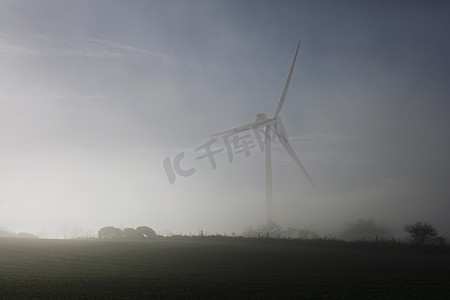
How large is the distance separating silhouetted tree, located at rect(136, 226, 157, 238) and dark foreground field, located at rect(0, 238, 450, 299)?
2145 centimetres

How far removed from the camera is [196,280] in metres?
36.1

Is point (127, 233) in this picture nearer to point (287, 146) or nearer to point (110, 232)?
point (110, 232)

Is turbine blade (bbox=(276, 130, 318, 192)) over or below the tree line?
over

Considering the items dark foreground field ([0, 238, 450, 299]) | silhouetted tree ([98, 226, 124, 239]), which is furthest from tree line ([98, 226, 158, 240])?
dark foreground field ([0, 238, 450, 299])

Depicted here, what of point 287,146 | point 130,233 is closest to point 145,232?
point 130,233

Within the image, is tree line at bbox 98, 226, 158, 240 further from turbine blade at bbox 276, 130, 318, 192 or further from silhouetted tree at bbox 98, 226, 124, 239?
turbine blade at bbox 276, 130, 318, 192

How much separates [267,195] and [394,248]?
22.8 m

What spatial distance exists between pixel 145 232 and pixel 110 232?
725 centimetres

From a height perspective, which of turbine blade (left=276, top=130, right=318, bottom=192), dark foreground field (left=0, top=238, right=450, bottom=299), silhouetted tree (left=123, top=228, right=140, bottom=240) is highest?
turbine blade (left=276, top=130, right=318, bottom=192)

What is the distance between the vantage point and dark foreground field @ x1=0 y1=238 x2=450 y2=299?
31469 mm

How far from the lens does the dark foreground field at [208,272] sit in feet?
103

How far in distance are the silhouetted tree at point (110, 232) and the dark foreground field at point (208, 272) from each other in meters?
23.7

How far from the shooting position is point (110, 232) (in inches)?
3615

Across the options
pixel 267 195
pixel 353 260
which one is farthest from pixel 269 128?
pixel 353 260
